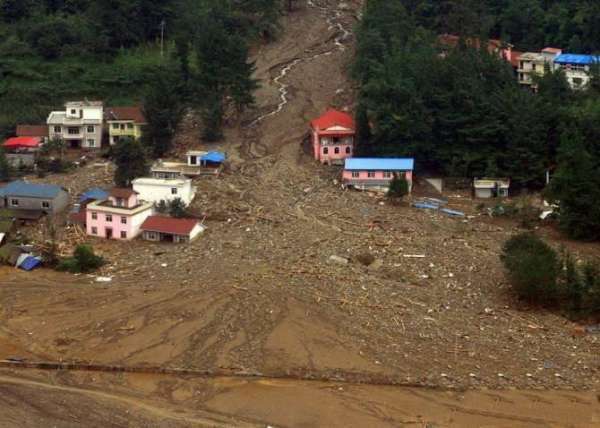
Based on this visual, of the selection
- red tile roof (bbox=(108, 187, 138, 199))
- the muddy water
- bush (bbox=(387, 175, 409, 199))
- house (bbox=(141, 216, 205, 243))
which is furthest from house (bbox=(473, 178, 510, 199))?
the muddy water

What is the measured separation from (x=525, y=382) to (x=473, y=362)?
1146mm

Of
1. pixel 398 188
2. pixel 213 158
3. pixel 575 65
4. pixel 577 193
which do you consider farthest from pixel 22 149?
pixel 575 65

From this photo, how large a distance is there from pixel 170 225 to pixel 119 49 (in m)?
16.2

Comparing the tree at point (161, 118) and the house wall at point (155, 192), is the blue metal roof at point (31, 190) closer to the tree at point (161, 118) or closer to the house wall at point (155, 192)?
the house wall at point (155, 192)

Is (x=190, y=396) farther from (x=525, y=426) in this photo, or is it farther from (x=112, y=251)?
(x=112, y=251)

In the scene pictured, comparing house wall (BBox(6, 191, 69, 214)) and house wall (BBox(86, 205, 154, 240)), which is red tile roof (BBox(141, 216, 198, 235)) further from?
house wall (BBox(6, 191, 69, 214))

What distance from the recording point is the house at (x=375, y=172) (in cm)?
2911

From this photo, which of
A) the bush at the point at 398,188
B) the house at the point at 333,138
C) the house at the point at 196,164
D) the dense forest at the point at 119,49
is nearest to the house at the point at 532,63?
the house at the point at 333,138

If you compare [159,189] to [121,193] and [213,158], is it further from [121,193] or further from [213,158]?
[213,158]

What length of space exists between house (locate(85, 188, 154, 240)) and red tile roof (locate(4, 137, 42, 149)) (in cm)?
721

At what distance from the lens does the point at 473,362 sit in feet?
61.3

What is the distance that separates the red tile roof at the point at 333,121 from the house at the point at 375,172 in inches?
92.6

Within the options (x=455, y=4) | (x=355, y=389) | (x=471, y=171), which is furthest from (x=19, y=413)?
(x=455, y=4)

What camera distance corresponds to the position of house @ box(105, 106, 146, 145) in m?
33.4
